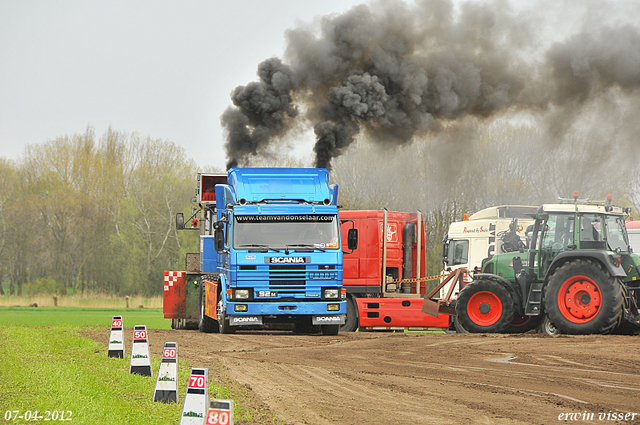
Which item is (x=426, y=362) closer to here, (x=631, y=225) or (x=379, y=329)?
(x=379, y=329)

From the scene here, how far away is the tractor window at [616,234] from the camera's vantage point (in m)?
17.5

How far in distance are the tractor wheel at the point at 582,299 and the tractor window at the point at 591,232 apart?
0.80 metres

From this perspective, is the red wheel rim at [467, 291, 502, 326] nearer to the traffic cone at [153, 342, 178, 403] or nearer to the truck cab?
the truck cab

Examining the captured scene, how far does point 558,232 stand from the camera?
17.9 meters

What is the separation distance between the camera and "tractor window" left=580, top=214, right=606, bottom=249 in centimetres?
1745

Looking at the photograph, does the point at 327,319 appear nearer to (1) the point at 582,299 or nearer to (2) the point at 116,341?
(2) the point at 116,341

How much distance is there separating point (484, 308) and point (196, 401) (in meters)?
13.8

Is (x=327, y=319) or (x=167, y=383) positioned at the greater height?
(x=327, y=319)

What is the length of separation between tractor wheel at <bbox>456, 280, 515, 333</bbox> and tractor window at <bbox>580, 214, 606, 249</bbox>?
7.53ft

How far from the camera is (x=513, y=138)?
38031mm

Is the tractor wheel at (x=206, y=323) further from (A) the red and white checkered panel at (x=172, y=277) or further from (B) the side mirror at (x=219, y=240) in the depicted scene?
(B) the side mirror at (x=219, y=240)

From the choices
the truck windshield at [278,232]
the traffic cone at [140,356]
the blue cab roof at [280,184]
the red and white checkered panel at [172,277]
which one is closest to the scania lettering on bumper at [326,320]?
the truck windshield at [278,232]

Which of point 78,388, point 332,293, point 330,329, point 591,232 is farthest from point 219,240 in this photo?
point 591,232

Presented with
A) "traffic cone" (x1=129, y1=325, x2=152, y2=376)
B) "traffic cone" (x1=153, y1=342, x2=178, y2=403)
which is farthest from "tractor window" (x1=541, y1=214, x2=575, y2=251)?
"traffic cone" (x1=153, y1=342, x2=178, y2=403)
